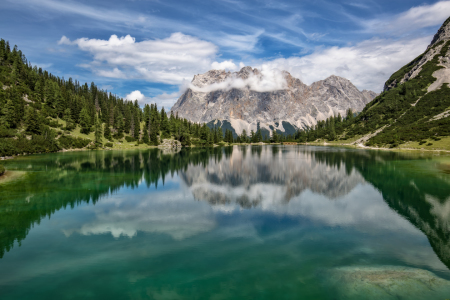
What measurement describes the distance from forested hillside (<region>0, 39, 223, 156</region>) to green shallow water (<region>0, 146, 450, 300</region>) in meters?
69.9

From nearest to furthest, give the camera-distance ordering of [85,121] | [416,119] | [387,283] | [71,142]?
1. [387,283]
2. [71,142]
3. [85,121]
4. [416,119]

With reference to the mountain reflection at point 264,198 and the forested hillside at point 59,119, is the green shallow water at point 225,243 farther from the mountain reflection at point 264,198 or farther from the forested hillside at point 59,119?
the forested hillside at point 59,119

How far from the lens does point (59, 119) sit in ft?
465

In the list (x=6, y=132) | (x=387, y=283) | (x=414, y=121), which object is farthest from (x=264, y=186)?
(x=414, y=121)

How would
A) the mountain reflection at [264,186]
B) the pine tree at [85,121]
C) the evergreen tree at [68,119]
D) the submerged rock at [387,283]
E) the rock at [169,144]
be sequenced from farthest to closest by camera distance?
1. the rock at [169,144]
2. the pine tree at [85,121]
3. the evergreen tree at [68,119]
4. the mountain reflection at [264,186]
5. the submerged rock at [387,283]

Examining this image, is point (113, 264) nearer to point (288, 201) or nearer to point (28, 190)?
point (288, 201)

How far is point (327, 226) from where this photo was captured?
2112cm

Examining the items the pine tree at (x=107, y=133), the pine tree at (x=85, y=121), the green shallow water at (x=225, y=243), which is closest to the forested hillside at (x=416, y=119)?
the green shallow water at (x=225, y=243)

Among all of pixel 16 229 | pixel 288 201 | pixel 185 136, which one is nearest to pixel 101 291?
pixel 16 229

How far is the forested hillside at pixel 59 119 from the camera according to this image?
4104 inches

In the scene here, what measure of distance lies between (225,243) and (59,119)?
157 meters

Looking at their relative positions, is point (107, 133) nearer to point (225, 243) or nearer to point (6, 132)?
point (6, 132)

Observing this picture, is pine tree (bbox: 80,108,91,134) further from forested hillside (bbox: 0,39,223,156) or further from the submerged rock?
the submerged rock

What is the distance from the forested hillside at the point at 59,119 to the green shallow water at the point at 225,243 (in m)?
69.9
